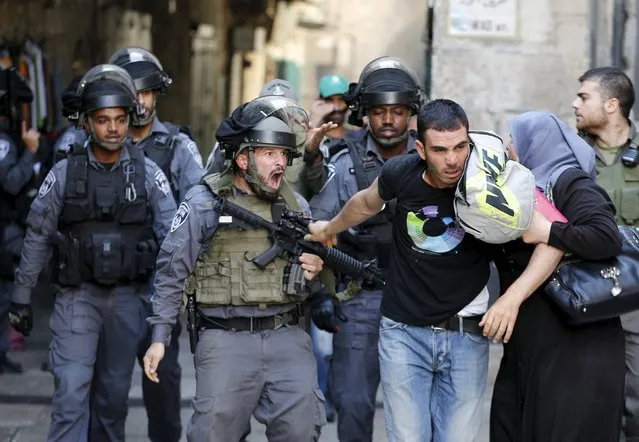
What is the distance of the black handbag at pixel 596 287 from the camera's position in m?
4.42

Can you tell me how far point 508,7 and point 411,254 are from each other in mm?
3478

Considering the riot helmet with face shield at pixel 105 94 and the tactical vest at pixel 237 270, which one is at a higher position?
the riot helmet with face shield at pixel 105 94

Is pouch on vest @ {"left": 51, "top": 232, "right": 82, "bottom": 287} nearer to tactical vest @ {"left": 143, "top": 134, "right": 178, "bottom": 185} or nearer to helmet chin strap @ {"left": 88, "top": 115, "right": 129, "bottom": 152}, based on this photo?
helmet chin strap @ {"left": 88, "top": 115, "right": 129, "bottom": 152}

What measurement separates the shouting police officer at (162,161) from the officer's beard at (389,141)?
3.46ft

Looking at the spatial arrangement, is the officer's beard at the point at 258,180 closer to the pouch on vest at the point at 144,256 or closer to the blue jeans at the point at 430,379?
the blue jeans at the point at 430,379

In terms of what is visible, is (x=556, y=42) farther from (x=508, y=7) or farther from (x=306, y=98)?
(x=306, y=98)

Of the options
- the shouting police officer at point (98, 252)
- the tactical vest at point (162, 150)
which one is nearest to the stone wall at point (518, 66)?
the tactical vest at point (162, 150)

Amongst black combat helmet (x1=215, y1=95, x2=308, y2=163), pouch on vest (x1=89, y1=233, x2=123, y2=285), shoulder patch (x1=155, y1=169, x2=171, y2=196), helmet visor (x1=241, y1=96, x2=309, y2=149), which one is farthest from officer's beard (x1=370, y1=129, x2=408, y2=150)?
pouch on vest (x1=89, y1=233, x2=123, y2=285)

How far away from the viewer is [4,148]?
8.18 metres

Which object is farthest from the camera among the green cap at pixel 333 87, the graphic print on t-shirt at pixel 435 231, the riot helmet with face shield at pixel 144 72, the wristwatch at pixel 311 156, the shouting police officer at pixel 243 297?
the green cap at pixel 333 87

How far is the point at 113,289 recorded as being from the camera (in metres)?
6.19

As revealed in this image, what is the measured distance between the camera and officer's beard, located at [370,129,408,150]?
6109mm

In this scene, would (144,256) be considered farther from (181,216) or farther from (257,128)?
(257,128)

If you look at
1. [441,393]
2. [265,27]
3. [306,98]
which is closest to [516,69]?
[441,393]
